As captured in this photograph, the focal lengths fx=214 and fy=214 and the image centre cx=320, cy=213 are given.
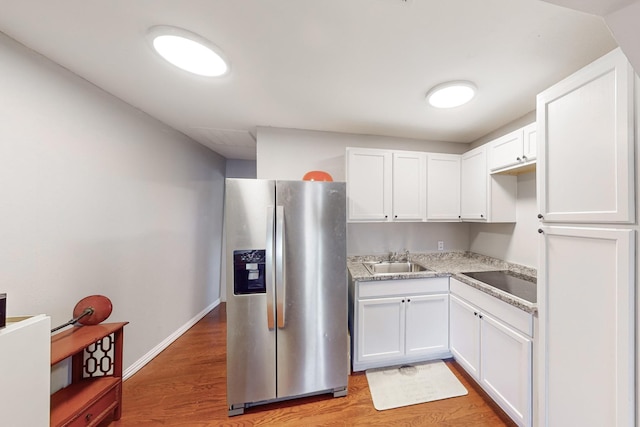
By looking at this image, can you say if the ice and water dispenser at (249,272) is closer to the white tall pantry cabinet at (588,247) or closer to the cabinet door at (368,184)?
the cabinet door at (368,184)

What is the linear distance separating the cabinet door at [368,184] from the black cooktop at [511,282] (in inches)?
37.7

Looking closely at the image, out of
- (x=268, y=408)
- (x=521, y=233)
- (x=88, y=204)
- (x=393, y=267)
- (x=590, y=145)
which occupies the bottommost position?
(x=268, y=408)

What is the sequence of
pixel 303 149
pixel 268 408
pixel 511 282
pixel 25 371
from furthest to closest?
pixel 303 149, pixel 511 282, pixel 268 408, pixel 25 371

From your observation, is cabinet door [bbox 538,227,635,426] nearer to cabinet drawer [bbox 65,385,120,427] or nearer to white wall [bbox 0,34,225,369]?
cabinet drawer [bbox 65,385,120,427]

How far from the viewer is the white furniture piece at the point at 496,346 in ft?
4.32

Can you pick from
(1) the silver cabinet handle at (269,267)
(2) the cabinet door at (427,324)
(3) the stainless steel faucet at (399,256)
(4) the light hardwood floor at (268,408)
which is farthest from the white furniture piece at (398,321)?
(1) the silver cabinet handle at (269,267)

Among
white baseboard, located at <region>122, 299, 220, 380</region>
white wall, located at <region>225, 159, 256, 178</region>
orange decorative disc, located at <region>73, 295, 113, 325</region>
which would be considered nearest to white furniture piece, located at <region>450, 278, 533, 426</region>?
orange decorative disc, located at <region>73, 295, 113, 325</region>

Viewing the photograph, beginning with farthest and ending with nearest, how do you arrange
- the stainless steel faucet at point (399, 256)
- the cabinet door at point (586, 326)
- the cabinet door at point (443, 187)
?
the stainless steel faucet at point (399, 256), the cabinet door at point (443, 187), the cabinet door at point (586, 326)

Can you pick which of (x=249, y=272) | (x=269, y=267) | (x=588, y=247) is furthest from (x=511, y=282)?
(x=249, y=272)

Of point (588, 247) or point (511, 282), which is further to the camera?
point (511, 282)

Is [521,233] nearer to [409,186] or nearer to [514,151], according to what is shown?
[514,151]

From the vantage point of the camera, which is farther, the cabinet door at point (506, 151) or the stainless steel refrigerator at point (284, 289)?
the cabinet door at point (506, 151)

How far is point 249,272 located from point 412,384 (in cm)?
164

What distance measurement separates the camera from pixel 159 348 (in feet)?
7.21
